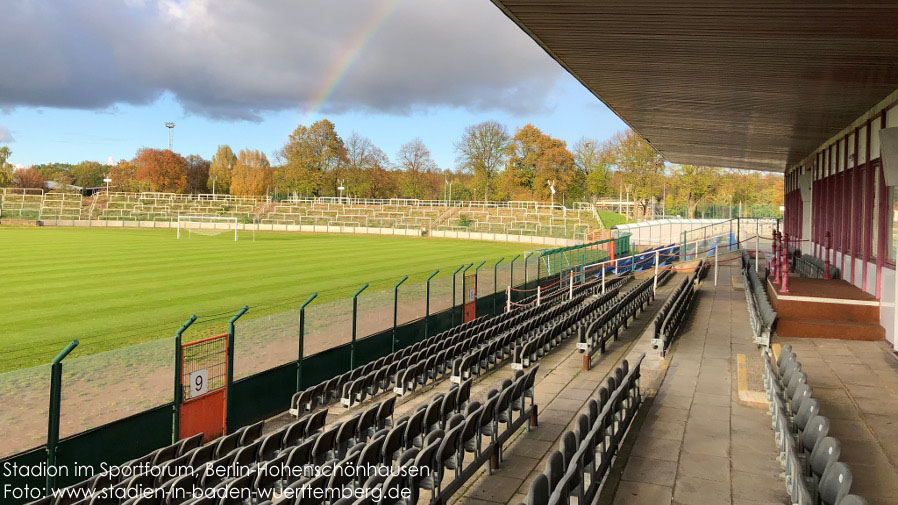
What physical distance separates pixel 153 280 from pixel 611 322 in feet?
66.6

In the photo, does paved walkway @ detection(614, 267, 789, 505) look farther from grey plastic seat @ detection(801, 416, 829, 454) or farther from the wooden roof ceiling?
the wooden roof ceiling

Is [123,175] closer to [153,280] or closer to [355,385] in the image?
[153,280]

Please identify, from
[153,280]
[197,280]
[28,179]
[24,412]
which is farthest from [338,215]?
[28,179]

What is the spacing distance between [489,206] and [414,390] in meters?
71.0

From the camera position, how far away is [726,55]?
851 centimetres

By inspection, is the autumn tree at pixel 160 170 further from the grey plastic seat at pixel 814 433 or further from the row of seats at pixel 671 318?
the grey plastic seat at pixel 814 433

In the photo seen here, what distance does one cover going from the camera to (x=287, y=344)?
38.1 ft

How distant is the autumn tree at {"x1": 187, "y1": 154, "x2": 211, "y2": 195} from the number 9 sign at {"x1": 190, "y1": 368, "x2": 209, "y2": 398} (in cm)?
13211

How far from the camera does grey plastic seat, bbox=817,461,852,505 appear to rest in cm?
423

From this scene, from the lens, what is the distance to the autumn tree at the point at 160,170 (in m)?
119

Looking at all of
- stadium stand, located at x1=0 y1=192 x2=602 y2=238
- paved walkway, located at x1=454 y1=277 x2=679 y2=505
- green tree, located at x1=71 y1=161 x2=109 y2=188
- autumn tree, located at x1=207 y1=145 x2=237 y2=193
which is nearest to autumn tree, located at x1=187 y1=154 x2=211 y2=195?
autumn tree, located at x1=207 y1=145 x2=237 y2=193

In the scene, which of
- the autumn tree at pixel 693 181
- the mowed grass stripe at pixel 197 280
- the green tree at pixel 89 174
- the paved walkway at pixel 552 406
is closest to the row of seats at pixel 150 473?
the paved walkway at pixel 552 406

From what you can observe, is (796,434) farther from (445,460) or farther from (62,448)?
(62,448)

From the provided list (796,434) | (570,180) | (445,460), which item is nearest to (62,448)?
(445,460)
